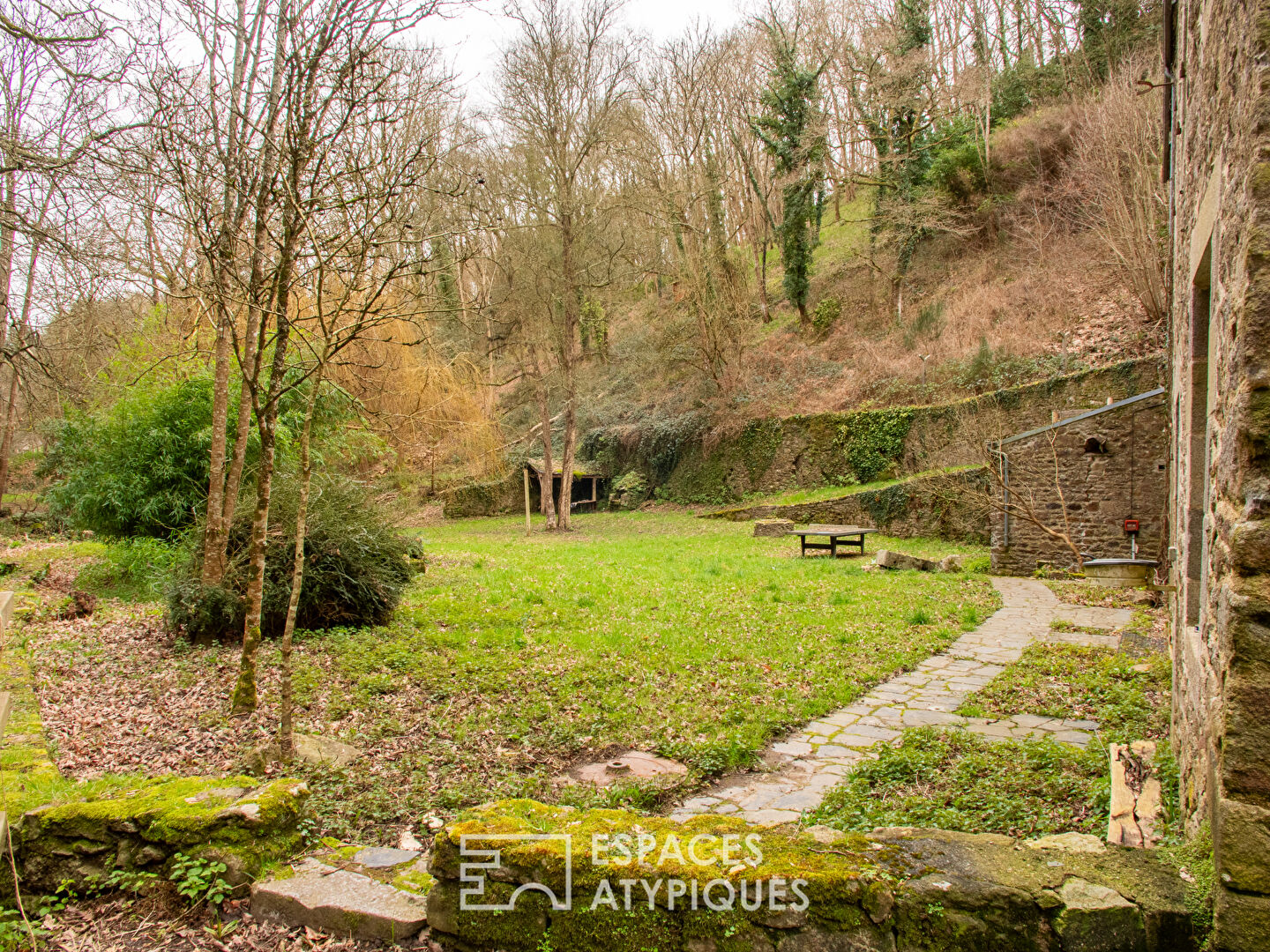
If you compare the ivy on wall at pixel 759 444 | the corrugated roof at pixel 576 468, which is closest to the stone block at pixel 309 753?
the corrugated roof at pixel 576 468

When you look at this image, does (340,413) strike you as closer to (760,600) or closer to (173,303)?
(173,303)

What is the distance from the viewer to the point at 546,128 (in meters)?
22.9

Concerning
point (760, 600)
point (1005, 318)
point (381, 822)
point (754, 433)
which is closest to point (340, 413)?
point (760, 600)

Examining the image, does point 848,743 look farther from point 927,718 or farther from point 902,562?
point 902,562

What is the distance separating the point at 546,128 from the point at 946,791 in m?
22.9

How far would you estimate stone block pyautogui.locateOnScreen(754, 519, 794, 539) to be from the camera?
2083cm

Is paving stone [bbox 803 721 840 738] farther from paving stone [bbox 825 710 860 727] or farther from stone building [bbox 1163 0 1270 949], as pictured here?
stone building [bbox 1163 0 1270 949]

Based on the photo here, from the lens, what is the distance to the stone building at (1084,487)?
13.2m

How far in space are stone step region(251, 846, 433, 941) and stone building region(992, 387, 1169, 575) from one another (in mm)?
13082

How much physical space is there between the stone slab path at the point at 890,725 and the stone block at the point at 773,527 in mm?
11796

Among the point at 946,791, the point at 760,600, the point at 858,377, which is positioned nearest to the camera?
the point at 946,791

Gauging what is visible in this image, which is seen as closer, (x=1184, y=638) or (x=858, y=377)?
(x=1184, y=638)

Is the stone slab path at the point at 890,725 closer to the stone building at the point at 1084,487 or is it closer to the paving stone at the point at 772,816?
the paving stone at the point at 772,816

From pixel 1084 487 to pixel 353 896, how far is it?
1437 cm
